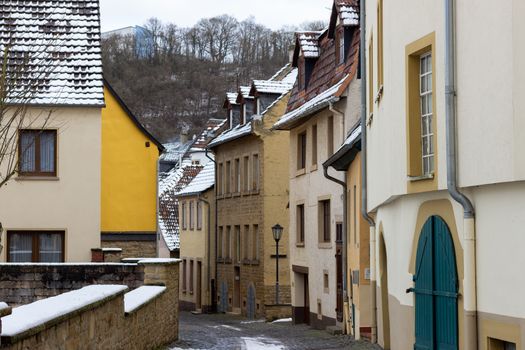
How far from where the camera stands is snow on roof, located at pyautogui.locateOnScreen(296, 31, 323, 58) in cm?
3603

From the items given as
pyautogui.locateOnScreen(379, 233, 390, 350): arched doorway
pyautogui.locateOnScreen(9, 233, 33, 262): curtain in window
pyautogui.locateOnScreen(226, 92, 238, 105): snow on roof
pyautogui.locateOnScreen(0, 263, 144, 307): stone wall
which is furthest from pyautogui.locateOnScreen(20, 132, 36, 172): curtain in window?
pyautogui.locateOnScreen(226, 92, 238, 105): snow on roof

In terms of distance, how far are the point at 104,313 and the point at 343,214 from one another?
15.5 metres

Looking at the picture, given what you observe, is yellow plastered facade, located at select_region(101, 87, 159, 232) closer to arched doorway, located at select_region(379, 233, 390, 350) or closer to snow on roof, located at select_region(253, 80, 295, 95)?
snow on roof, located at select_region(253, 80, 295, 95)

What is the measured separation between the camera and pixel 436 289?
1485 centimetres

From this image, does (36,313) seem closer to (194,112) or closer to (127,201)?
(127,201)

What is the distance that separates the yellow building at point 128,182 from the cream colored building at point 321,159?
458 cm

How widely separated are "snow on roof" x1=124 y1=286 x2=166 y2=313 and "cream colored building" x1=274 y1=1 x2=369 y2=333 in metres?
5.89

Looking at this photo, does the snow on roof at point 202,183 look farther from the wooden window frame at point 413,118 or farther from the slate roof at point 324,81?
the wooden window frame at point 413,118

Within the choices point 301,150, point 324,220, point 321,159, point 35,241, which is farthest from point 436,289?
point 301,150

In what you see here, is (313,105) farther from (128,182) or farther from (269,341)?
(269,341)

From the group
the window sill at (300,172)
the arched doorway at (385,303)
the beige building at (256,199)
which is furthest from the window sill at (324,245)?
the arched doorway at (385,303)

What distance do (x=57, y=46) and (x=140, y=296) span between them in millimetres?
12086

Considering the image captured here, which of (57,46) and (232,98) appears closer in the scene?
(57,46)

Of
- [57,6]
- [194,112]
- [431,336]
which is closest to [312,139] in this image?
[57,6]
